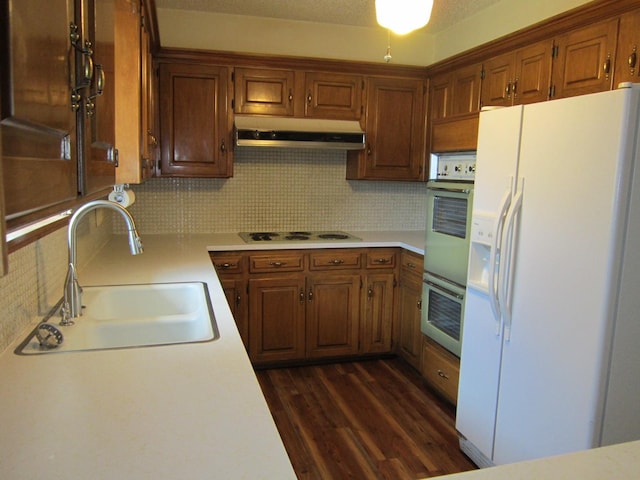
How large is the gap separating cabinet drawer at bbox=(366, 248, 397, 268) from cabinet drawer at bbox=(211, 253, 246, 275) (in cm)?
93

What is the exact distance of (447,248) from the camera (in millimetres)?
2904

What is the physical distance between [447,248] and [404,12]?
1.55m

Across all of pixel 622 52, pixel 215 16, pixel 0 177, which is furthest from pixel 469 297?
pixel 215 16

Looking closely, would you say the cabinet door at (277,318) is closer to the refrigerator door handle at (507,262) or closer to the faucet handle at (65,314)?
the refrigerator door handle at (507,262)

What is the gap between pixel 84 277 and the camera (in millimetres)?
2193

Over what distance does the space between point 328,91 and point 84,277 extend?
2252 mm

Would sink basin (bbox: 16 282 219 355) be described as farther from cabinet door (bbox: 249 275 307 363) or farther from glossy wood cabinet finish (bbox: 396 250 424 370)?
glossy wood cabinet finish (bbox: 396 250 424 370)

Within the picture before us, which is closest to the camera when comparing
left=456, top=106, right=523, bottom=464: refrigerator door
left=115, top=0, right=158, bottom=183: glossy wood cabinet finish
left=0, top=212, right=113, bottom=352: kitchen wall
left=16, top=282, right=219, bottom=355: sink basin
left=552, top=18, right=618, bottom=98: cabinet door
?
left=0, top=212, right=113, bottom=352: kitchen wall

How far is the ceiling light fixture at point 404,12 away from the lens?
5.42 feet

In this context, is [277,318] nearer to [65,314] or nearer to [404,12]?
[65,314]

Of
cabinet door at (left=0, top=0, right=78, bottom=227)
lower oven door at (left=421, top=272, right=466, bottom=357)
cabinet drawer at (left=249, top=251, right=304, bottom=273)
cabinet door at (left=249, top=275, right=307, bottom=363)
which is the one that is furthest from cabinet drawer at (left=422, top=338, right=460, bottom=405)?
cabinet door at (left=0, top=0, right=78, bottom=227)

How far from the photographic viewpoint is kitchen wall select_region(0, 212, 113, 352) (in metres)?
1.32

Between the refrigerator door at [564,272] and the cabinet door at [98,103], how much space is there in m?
1.56

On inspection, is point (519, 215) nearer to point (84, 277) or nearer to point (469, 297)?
point (469, 297)
